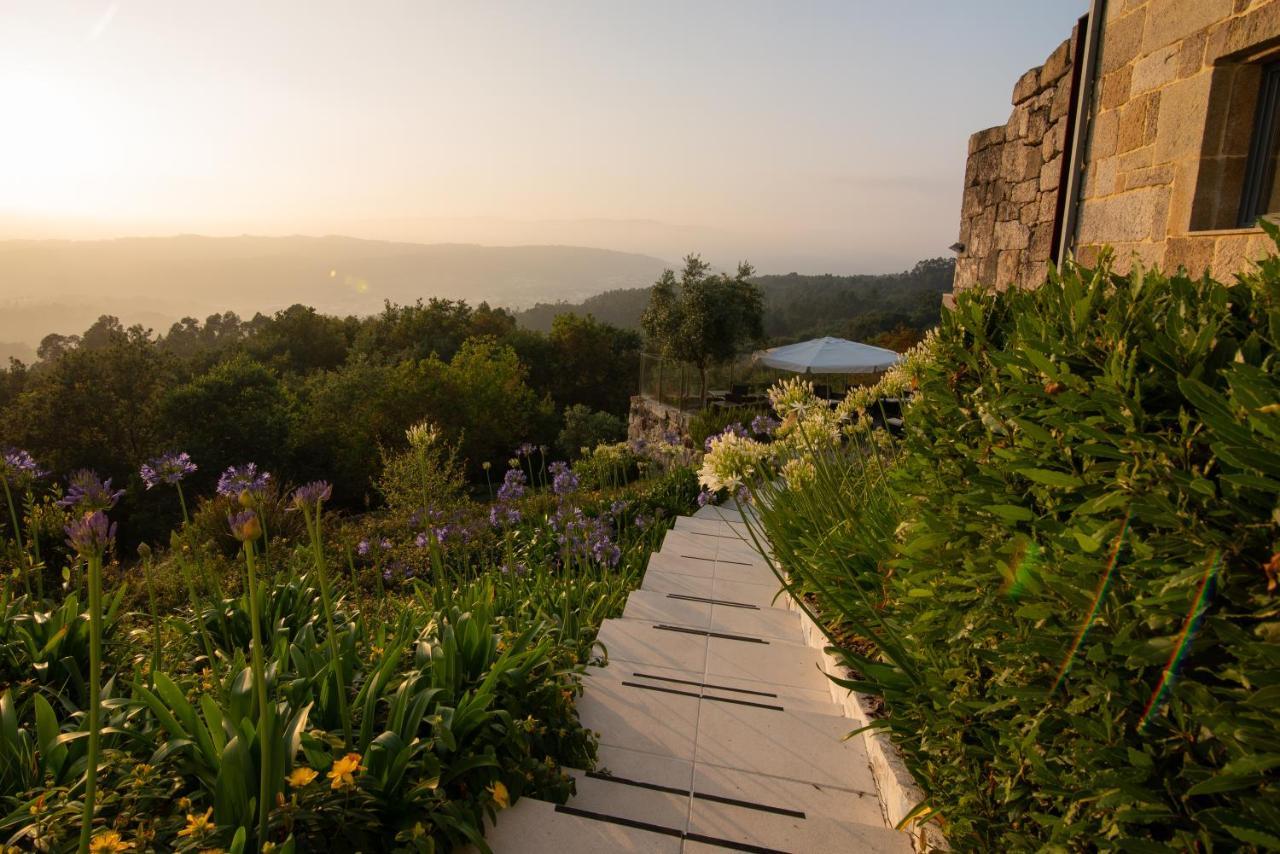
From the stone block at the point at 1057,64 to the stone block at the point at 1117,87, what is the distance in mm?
425

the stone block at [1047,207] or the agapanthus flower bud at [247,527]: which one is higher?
the stone block at [1047,207]

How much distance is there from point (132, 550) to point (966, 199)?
18523 millimetres

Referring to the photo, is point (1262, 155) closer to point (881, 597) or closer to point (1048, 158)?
point (1048, 158)

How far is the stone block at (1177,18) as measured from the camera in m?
3.52

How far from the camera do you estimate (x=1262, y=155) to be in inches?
140

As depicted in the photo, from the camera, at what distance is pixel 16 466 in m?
2.76

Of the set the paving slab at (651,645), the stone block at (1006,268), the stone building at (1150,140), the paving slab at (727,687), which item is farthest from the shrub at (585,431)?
the paving slab at (727,687)

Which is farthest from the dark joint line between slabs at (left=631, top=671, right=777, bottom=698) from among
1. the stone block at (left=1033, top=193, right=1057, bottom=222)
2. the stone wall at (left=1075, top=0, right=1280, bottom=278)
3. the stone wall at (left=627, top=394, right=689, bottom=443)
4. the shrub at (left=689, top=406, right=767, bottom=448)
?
the stone wall at (left=627, top=394, right=689, bottom=443)

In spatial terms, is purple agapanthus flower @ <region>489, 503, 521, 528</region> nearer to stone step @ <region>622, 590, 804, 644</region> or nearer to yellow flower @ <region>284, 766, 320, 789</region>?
stone step @ <region>622, 590, 804, 644</region>

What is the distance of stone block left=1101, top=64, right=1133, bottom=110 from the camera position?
4.19 m

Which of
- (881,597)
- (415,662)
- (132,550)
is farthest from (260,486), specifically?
(132,550)

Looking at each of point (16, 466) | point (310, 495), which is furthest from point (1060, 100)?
point (16, 466)

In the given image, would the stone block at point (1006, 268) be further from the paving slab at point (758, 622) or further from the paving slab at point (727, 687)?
the paving slab at point (727, 687)

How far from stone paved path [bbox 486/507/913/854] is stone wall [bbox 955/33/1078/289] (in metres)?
3.40
